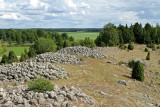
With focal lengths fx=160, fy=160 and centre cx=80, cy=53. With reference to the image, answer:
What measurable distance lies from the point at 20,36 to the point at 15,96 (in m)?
110

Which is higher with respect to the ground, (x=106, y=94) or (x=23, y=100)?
(x=23, y=100)

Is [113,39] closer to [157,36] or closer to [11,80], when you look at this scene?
[157,36]

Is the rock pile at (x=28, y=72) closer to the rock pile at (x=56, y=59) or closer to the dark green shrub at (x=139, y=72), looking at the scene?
the rock pile at (x=56, y=59)

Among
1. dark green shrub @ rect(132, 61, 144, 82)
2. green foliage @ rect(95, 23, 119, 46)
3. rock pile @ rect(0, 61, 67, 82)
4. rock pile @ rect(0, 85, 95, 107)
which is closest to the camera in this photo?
rock pile @ rect(0, 85, 95, 107)

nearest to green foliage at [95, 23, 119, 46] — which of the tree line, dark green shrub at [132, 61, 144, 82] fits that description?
the tree line

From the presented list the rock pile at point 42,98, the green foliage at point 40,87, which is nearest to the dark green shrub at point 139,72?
the rock pile at point 42,98

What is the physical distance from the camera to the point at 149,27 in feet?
232

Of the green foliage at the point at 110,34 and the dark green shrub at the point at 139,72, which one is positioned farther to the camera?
the green foliage at the point at 110,34

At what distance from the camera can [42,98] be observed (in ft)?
27.8

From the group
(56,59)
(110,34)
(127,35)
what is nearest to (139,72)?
(56,59)

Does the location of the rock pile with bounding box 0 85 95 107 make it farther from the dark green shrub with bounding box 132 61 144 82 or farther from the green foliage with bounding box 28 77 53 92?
the dark green shrub with bounding box 132 61 144 82

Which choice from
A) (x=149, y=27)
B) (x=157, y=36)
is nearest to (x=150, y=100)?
(x=157, y=36)

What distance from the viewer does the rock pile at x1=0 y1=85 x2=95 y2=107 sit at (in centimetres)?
802

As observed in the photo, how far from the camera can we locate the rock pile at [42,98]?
802 centimetres
